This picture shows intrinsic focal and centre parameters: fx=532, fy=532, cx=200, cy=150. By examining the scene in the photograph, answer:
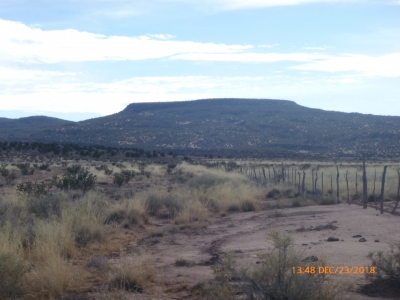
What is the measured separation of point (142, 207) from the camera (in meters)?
20.5

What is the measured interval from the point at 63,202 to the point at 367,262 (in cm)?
1025

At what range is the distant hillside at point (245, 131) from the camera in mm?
94688

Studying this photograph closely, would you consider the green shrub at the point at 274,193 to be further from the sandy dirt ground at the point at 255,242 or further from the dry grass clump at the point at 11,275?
the dry grass clump at the point at 11,275

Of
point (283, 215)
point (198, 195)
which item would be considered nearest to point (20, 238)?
point (283, 215)

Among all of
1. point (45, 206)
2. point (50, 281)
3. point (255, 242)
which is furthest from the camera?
point (45, 206)

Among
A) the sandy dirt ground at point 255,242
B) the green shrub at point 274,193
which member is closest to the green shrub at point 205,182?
the green shrub at point 274,193

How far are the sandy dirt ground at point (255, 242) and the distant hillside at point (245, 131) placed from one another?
219 feet

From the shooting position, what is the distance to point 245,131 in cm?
10988

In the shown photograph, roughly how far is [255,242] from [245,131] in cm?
9547

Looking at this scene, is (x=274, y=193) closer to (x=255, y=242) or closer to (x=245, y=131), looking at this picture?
(x=255, y=242)

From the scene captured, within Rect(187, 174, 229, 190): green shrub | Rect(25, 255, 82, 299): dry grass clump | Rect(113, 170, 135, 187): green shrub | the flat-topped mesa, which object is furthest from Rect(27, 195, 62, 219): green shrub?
the flat-topped mesa

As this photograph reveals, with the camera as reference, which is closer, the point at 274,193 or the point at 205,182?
the point at 205,182
